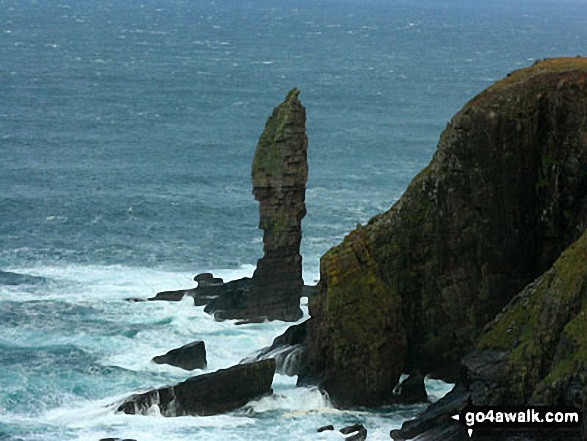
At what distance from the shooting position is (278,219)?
95.9 meters

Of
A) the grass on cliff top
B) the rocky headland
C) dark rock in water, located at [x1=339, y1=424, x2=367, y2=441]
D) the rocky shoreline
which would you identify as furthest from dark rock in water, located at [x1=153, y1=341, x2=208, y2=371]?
the grass on cliff top

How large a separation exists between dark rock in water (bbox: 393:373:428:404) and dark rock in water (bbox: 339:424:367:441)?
198 inches

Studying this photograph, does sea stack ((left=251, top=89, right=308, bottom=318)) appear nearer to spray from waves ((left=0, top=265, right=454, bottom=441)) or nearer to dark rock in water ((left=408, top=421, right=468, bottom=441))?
spray from waves ((left=0, top=265, right=454, bottom=441))

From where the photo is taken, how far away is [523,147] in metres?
84.5

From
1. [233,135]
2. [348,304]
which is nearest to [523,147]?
[348,304]

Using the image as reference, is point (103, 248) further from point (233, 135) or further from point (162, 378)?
point (233, 135)

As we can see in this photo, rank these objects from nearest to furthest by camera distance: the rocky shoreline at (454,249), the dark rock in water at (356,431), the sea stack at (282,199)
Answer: the dark rock in water at (356,431), the rocky shoreline at (454,249), the sea stack at (282,199)

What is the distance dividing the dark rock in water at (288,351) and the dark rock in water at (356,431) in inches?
358

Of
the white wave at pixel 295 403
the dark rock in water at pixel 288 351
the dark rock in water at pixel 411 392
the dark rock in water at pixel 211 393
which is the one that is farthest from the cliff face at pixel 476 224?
the dark rock in water at pixel 211 393

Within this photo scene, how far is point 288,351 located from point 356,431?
1156 centimetres

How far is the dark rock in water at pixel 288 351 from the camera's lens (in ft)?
278

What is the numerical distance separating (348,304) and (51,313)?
78.7 ft

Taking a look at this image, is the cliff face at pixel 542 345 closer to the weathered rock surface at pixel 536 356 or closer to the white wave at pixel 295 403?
the weathered rock surface at pixel 536 356

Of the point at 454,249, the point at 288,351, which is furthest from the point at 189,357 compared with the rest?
the point at 454,249
